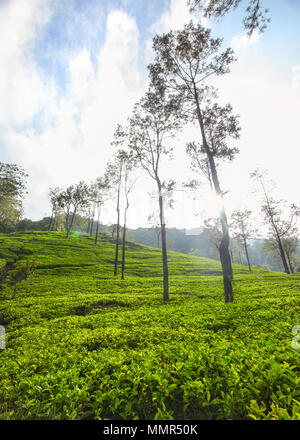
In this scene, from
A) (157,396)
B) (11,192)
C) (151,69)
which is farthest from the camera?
(11,192)

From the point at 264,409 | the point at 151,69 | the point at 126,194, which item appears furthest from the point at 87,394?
the point at 126,194

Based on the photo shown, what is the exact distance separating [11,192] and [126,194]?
30464 millimetres

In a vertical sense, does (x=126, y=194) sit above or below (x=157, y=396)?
above

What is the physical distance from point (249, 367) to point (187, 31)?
65.3 feet

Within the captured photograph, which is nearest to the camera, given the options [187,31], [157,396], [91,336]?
[157,396]

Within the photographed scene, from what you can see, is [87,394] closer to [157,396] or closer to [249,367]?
[157,396]

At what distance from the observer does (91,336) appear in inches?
260

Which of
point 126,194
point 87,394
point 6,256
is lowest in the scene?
point 87,394

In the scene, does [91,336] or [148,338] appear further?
[91,336]

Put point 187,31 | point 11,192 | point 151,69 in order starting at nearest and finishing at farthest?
point 187,31, point 151,69, point 11,192

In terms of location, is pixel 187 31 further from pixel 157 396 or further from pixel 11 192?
pixel 11 192

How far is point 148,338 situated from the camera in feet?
20.1
